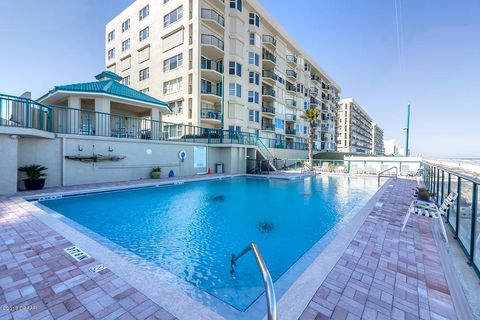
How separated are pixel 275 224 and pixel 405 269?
142 inches

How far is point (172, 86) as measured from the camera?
2566cm

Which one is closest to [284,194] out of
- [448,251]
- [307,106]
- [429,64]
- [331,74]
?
[448,251]

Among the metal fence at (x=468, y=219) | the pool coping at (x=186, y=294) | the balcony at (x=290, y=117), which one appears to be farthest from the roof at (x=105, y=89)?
the balcony at (x=290, y=117)

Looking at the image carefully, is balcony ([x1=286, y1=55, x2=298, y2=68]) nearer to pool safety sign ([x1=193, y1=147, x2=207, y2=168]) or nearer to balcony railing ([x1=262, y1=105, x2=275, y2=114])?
balcony railing ([x1=262, y1=105, x2=275, y2=114])

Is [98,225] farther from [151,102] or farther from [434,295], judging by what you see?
[151,102]

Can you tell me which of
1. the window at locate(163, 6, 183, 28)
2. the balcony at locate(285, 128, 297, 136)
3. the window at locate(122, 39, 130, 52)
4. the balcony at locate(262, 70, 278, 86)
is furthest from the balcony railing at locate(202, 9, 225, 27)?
the balcony at locate(285, 128, 297, 136)

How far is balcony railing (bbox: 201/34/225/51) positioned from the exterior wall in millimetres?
19449

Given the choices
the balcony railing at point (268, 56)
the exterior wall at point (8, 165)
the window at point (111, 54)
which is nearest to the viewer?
the exterior wall at point (8, 165)

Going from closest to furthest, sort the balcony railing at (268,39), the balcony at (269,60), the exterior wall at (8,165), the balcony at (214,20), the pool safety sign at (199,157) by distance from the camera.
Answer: the exterior wall at (8,165) < the pool safety sign at (199,157) < the balcony at (214,20) < the balcony railing at (268,39) < the balcony at (269,60)

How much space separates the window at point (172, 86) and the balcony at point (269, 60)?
13601 mm

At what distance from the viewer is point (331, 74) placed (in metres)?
58.8

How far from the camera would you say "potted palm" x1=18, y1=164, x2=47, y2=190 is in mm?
9508

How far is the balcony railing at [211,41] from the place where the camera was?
77.5 feet

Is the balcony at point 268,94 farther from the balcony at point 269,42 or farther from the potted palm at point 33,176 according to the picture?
the potted palm at point 33,176
